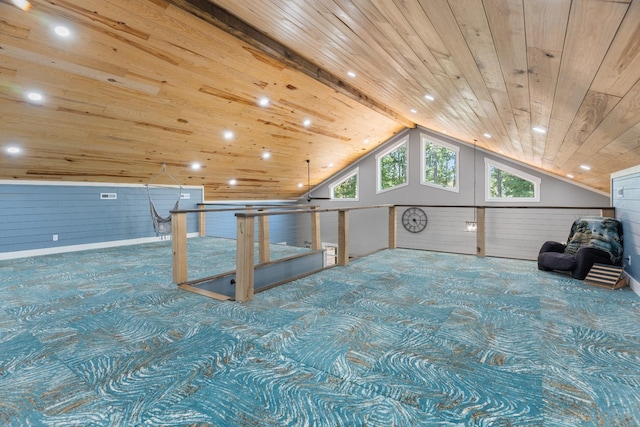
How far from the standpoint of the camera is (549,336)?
2.33m

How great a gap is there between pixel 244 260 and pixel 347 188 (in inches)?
299

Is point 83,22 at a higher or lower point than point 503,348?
higher

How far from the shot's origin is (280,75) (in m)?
4.68

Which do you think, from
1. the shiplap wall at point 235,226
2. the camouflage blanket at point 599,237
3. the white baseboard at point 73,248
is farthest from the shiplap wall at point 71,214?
the camouflage blanket at point 599,237

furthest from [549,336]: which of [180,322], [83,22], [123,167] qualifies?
[123,167]

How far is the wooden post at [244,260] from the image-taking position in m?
3.13

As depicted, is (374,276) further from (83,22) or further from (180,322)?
(83,22)

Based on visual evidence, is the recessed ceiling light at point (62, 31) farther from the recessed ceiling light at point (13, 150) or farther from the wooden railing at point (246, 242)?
the recessed ceiling light at point (13, 150)

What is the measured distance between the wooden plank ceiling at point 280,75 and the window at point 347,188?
3.42m

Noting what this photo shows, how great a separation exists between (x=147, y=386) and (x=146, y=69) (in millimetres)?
3534

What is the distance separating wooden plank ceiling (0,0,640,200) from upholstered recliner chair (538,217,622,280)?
762 millimetres

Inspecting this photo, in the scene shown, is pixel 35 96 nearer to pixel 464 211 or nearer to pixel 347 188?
pixel 347 188

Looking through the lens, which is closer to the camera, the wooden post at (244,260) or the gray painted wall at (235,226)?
the wooden post at (244,260)

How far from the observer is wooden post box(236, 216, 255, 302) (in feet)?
10.3
